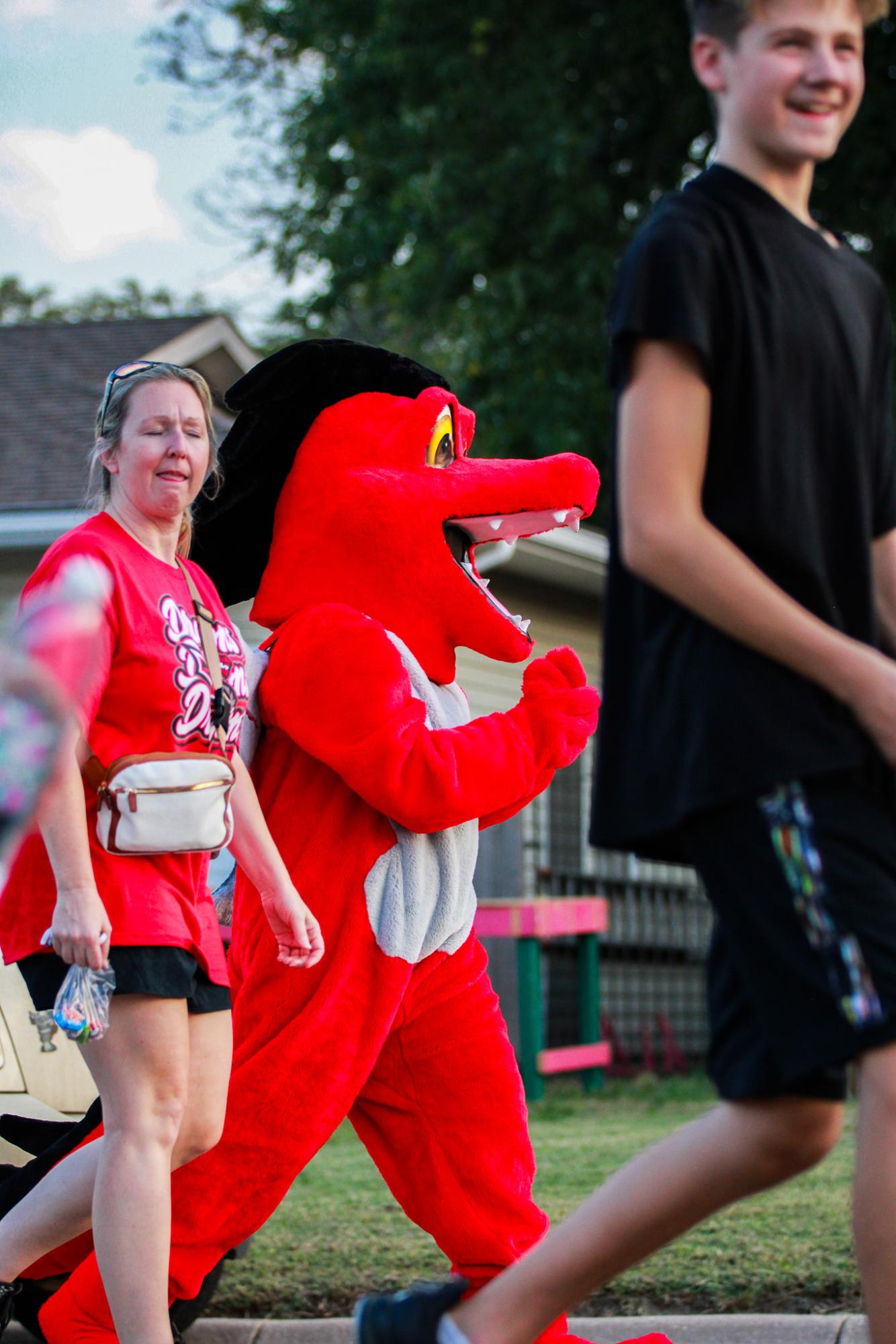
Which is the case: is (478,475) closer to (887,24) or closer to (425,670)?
(425,670)

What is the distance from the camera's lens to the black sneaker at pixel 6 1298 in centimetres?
318

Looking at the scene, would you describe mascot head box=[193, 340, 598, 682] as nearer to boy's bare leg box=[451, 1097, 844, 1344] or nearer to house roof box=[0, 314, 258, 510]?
boy's bare leg box=[451, 1097, 844, 1344]

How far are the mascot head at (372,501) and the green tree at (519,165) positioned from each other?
10901mm

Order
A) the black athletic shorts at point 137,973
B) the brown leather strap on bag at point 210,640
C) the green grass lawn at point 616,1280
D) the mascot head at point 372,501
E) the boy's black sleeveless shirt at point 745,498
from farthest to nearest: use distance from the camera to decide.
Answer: the green grass lawn at point 616,1280 < the mascot head at point 372,501 < the brown leather strap on bag at point 210,640 < the black athletic shorts at point 137,973 < the boy's black sleeveless shirt at point 745,498

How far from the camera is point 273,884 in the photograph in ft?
10.5

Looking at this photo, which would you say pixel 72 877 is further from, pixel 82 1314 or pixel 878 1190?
pixel 878 1190

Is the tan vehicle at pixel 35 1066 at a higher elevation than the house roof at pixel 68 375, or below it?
below

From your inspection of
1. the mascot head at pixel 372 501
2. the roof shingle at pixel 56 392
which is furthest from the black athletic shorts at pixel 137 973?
the roof shingle at pixel 56 392

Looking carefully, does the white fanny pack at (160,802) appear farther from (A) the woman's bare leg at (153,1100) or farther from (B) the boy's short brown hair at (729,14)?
(B) the boy's short brown hair at (729,14)

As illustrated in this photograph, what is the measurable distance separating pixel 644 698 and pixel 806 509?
0.35 meters

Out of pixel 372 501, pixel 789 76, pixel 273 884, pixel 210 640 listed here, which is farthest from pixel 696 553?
pixel 372 501

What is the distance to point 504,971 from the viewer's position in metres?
10.6

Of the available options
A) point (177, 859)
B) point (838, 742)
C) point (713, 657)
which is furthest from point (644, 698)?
point (177, 859)

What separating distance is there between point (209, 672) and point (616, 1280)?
1972mm
